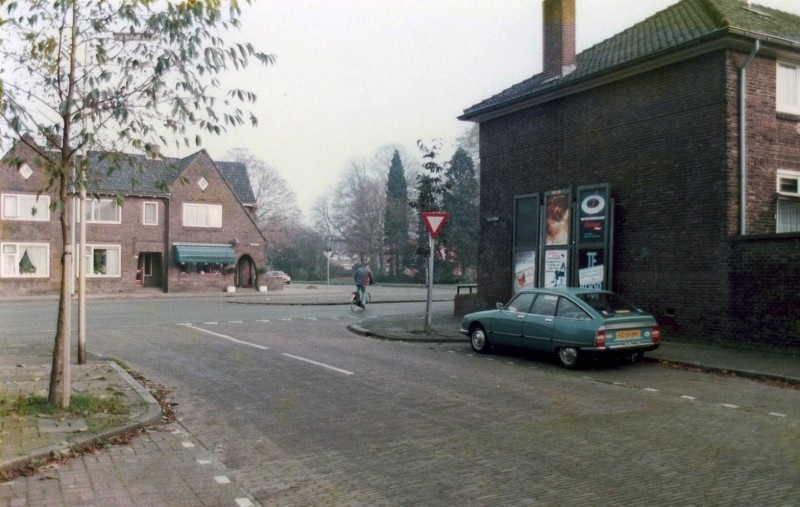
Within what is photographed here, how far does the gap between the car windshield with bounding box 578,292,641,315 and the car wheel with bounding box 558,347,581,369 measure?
0.88 metres

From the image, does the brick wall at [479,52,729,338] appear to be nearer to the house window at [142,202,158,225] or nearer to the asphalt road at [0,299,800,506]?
the asphalt road at [0,299,800,506]

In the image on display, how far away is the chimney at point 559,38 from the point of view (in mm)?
20031

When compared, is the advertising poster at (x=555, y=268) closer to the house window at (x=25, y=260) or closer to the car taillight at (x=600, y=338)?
the car taillight at (x=600, y=338)

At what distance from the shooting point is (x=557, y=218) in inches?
749

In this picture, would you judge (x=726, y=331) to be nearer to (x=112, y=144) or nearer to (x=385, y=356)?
(x=385, y=356)

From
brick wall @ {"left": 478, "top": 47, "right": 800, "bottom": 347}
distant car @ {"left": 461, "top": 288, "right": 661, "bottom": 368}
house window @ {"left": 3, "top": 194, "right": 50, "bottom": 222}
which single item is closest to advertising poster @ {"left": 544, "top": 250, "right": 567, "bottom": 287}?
brick wall @ {"left": 478, "top": 47, "right": 800, "bottom": 347}

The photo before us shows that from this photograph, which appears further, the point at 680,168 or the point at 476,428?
the point at 680,168

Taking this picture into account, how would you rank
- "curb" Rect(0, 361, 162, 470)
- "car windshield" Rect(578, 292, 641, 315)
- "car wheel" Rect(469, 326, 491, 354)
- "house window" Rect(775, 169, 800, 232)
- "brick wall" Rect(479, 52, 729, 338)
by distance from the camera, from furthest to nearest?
"house window" Rect(775, 169, 800, 232) < "brick wall" Rect(479, 52, 729, 338) < "car wheel" Rect(469, 326, 491, 354) < "car windshield" Rect(578, 292, 641, 315) < "curb" Rect(0, 361, 162, 470)

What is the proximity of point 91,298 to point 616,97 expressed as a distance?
3127 centimetres

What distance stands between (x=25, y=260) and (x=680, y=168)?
3898 centimetres

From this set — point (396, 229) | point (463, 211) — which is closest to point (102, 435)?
point (463, 211)

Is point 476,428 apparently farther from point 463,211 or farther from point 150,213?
point 463,211

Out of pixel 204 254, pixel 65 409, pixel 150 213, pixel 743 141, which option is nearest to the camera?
pixel 65 409

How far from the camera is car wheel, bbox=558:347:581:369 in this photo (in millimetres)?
12367
